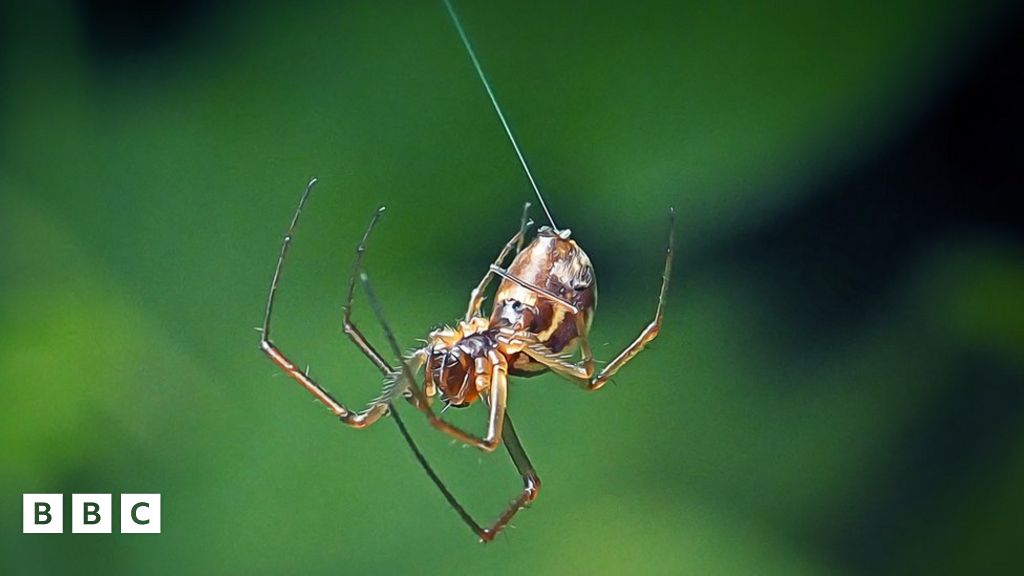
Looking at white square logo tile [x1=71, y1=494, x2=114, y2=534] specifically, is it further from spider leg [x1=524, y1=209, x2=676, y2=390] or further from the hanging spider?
spider leg [x1=524, y1=209, x2=676, y2=390]

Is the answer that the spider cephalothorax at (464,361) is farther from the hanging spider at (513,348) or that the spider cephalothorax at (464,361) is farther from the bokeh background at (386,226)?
the bokeh background at (386,226)

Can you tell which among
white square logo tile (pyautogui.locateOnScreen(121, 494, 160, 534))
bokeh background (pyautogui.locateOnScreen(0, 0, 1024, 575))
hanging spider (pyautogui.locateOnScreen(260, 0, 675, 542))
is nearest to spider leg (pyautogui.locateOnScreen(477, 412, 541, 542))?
hanging spider (pyautogui.locateOnScreen(260, 0, 675, 542))

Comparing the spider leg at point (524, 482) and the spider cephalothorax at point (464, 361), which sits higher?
the spider cephalothorax at point (464, 361)

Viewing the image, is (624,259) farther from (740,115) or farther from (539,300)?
(539,300)

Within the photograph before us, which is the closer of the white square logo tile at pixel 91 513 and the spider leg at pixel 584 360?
the spider leg at pixel 584 360

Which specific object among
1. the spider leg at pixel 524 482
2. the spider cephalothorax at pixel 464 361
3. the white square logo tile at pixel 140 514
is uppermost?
the spider cephalothorax at pixel 464 361

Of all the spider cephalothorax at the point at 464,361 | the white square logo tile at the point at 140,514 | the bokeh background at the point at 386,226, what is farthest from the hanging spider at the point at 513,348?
the white square logo tile at the point at 140,514
